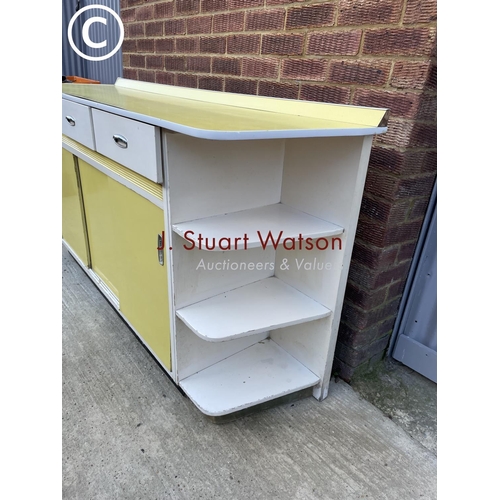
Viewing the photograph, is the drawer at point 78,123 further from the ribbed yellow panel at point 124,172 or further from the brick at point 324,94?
the brick at point 324,94

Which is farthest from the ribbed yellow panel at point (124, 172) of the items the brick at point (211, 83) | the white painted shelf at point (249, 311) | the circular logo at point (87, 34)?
the circular logo at point (87, 34)

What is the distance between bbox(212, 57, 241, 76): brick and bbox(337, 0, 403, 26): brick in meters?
0.63

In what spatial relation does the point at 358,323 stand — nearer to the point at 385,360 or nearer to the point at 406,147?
the point at 385,360

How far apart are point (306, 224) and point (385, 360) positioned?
0.97 meters

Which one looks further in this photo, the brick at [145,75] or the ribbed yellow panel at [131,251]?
the brick at [145,75]

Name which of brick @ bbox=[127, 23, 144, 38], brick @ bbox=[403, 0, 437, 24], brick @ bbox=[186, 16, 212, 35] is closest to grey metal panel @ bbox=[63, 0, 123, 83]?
brick @ bbox=[127, 23, 144, 38]

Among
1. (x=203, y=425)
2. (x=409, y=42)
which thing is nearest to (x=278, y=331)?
(x=203, y=425)

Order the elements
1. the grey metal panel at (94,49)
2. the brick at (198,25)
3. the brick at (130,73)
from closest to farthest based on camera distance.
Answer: the brick at (198,25), the brick at (130,73), the grey metal panel at (94,49)

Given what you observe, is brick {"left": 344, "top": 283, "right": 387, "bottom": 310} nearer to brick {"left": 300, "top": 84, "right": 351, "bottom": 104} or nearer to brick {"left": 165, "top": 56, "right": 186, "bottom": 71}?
brick {"left": 300, "top": 84, "right": 351, "bottom": 104}

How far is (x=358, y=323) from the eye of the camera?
1708mm

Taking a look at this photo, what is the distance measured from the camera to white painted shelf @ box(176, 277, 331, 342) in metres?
1.38

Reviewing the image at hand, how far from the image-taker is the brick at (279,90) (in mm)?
1669

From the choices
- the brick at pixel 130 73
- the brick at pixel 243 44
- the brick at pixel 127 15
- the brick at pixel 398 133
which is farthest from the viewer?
the brick at pixel 130 73

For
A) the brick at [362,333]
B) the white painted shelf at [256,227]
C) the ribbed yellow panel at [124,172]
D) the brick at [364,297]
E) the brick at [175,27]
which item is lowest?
the brick at [362,333]
